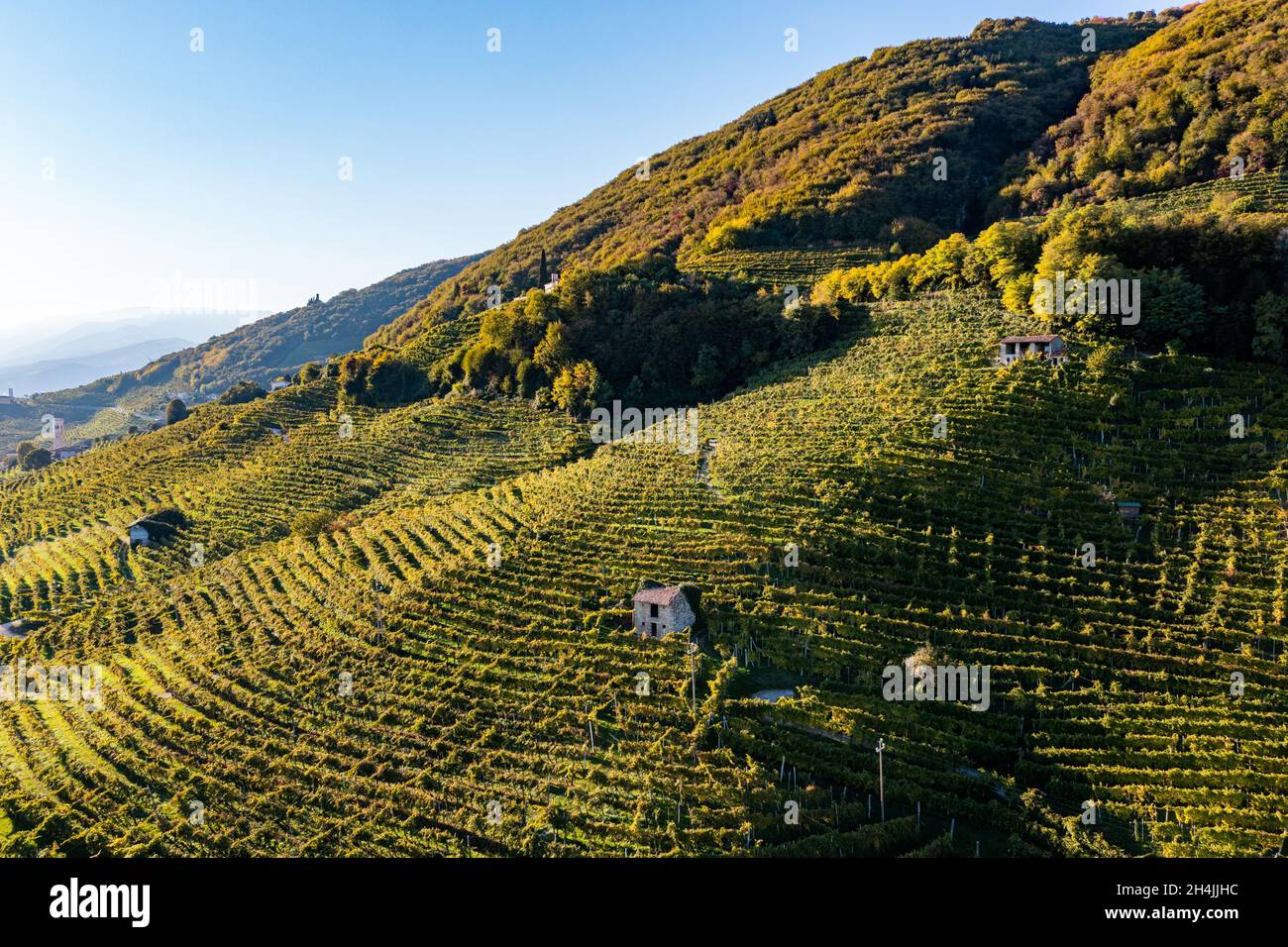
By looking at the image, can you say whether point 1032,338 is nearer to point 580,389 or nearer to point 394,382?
point 580,389

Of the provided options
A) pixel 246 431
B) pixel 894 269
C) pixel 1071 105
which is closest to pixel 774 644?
pixel 894 269

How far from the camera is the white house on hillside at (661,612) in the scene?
22.6 m

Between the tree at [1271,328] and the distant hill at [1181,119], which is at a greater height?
the distant hill at [1181,119]

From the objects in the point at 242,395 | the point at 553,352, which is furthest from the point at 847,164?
the point at 242,395

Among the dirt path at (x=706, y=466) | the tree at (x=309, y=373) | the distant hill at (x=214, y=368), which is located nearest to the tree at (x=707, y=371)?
the dirt path at (x=706, y=466)

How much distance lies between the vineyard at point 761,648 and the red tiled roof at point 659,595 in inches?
50.9

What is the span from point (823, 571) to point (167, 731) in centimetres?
2265

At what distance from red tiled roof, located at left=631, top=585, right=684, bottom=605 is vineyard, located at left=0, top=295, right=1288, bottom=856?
1294 mm

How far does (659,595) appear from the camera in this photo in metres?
23.0

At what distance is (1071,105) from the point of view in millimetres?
73250

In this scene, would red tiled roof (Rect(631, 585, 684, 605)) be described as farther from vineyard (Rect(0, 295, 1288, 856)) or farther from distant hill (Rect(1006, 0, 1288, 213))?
distant hill (Rect(1006, 0, 1288, 213))

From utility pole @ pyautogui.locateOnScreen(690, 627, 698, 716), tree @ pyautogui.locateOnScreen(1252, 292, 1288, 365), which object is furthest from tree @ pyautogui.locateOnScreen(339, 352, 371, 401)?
tree @ pyautogui.locateOnScreen(1252, 292, 1288, 365)

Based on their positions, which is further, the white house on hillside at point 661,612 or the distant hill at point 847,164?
the distant hill at point 847,164

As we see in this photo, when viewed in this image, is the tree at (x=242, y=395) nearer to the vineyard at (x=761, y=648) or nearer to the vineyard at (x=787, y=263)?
the vineyard at (x=761, y=648)
